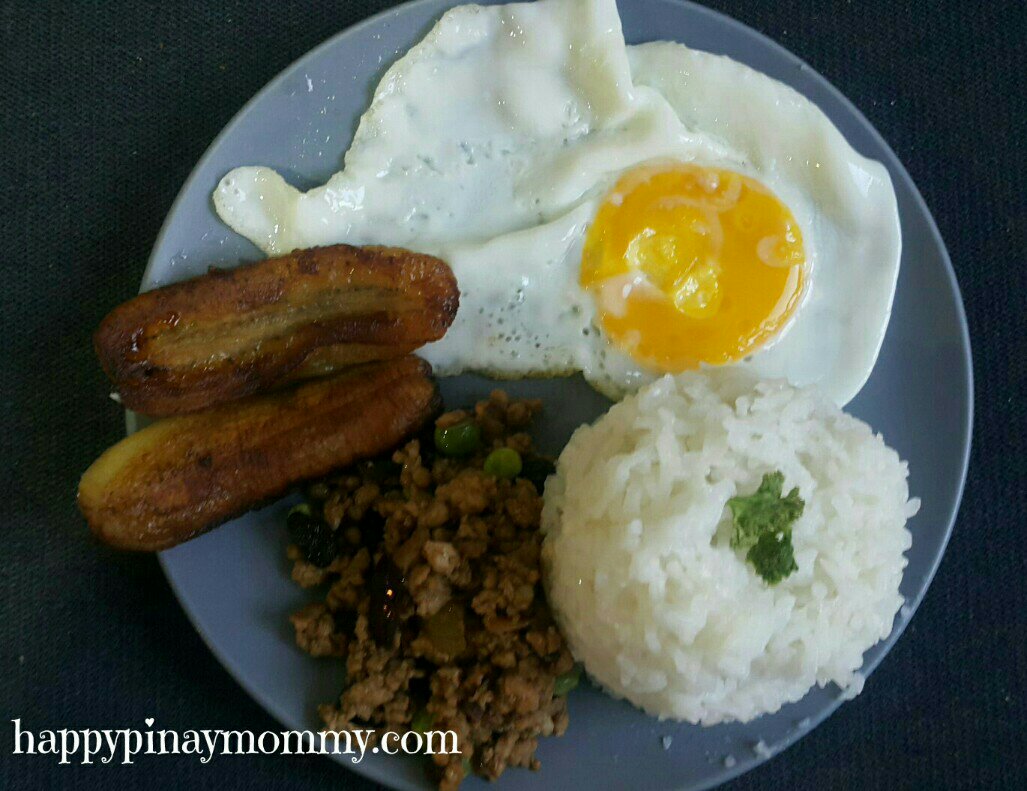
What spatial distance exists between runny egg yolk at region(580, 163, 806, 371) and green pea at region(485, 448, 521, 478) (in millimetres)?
538

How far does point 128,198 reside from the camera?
2.86m

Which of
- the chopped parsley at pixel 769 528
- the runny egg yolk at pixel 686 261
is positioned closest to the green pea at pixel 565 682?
the chopped parsley at pixel 769 528

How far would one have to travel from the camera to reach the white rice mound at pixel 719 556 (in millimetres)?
2107

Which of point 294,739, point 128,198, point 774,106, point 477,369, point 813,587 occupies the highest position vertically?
point 128,198

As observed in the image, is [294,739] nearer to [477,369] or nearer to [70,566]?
[70,566]

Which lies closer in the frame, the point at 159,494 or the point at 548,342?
the point at 159,494

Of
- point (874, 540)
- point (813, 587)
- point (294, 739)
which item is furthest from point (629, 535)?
point (294, 739)

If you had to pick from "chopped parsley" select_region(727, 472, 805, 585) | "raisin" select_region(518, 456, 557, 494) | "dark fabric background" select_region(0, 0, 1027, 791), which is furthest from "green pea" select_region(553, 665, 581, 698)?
"dark fabric background" select_region(0, 0, 1027, 791)

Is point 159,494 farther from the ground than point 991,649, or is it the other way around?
point 159,494

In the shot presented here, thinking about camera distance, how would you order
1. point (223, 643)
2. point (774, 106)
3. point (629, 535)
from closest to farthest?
point (629, 535)
point (223, 643)
point (774, 106)

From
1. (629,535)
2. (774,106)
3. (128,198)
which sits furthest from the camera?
(128,198)

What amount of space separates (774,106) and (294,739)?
2.63 m

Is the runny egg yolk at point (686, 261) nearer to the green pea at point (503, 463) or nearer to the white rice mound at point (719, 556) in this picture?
the white rice mound at point (719, 556)

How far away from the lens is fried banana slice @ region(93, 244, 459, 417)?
2.25 m
